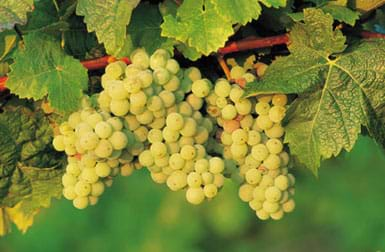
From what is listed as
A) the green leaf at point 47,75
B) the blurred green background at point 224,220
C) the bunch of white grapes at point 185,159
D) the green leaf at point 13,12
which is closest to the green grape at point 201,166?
the bunch of white grapes at point 185,159

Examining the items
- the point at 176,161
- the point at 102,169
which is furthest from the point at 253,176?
the point at 102,169

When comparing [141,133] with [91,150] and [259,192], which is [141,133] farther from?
[259,192]

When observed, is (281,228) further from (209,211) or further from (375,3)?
(375,3)

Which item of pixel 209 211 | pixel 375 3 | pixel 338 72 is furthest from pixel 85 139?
pixel 209 211

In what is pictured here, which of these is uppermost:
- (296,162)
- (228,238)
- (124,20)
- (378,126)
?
(124,20)

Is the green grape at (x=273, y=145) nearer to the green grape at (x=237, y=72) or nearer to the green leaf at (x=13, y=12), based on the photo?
the green grape at (x=237, y=72)

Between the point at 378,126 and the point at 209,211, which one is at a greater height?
the point at 378,126
